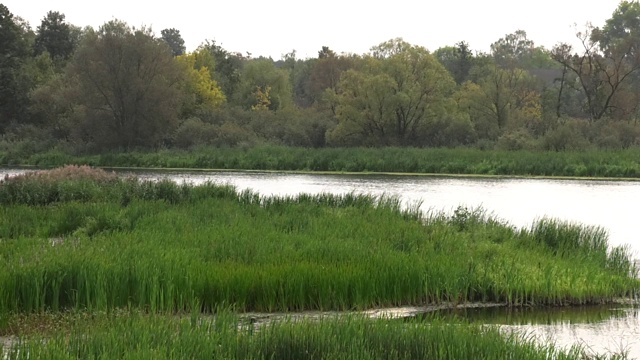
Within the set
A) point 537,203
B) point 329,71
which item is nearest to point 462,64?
point 329,71

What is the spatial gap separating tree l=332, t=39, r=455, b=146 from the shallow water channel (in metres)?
13.8

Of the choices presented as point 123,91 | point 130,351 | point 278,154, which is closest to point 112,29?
point 123,91

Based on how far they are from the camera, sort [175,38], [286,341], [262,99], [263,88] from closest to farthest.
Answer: [286,341]
[262,99]
[263,88]
[175,38]

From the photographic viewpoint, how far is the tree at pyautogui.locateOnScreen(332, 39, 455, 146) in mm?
60188

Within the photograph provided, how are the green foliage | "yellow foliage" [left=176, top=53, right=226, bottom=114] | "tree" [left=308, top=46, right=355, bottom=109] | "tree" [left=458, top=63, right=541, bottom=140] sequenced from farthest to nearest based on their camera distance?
1. the green foliage
2. "tree" [left=308, top=46, right=355, bottom=109]
3. "yellow foliage" [left=176, top=53, right=226, bottom=114]
4. "tree" [left=458, top=63, right=541, bottom=140]

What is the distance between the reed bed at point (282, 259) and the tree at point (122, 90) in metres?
43.2

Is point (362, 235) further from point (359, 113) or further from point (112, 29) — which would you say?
point (112, 29)

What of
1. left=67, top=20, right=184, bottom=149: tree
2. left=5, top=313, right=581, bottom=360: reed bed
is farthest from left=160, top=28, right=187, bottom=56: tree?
left=5, top=313, right=581, bottom=360: reed bed

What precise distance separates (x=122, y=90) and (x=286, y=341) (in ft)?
188

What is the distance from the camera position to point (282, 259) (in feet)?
43.4

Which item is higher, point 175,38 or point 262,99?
point 175,38

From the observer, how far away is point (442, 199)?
100ft

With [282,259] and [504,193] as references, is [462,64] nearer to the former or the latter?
[504,193]

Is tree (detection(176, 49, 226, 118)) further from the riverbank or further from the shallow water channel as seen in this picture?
the shallow water channel
